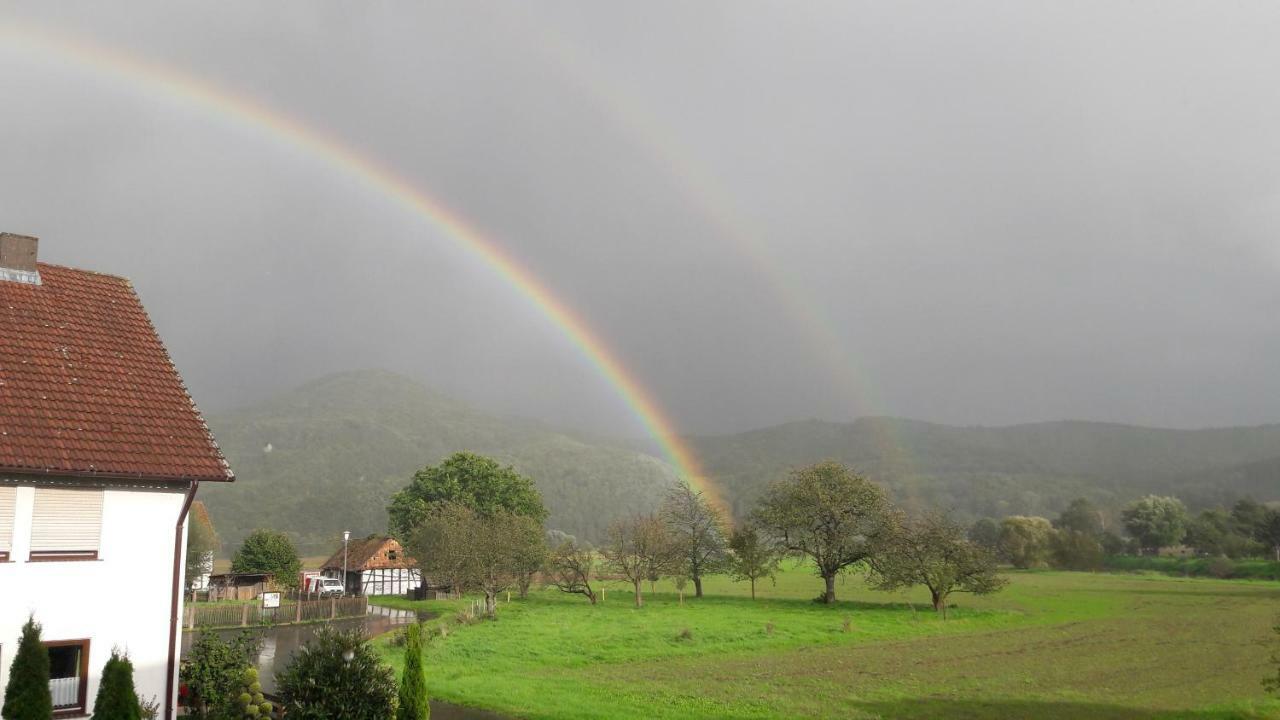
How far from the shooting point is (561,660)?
99.3 feet

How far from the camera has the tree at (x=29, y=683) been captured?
13906 millimetres

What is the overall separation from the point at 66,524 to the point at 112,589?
5.30 feet

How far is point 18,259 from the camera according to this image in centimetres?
2056

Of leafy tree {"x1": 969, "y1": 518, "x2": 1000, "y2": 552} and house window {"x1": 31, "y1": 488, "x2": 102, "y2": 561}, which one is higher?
house window {"x1": 31, "y1": 488, "x2": 102, "y2": 561}

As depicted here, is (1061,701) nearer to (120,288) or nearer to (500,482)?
(120,288)

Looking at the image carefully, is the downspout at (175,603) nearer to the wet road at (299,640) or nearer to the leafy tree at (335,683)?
the wet road at (299,640)

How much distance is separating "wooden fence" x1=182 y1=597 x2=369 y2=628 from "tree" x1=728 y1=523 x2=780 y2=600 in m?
28.2

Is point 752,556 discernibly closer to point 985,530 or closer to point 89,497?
point 89,497

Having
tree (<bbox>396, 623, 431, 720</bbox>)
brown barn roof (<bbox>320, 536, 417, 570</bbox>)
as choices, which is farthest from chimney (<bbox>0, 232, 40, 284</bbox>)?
brown barn roof (<bbox>320, 536, 417, 570</bbox>)

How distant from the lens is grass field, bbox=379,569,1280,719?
22031mm

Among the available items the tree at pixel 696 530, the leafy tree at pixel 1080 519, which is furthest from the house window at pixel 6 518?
the leafy tree at pixel 1080 519

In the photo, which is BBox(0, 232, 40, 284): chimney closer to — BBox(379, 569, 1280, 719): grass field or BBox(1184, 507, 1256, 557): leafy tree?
BBox(379, 569, 1280, 719): grass field

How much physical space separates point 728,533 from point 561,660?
41482 millimetres

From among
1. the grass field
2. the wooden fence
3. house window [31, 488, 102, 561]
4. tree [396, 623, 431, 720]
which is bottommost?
the grass field
